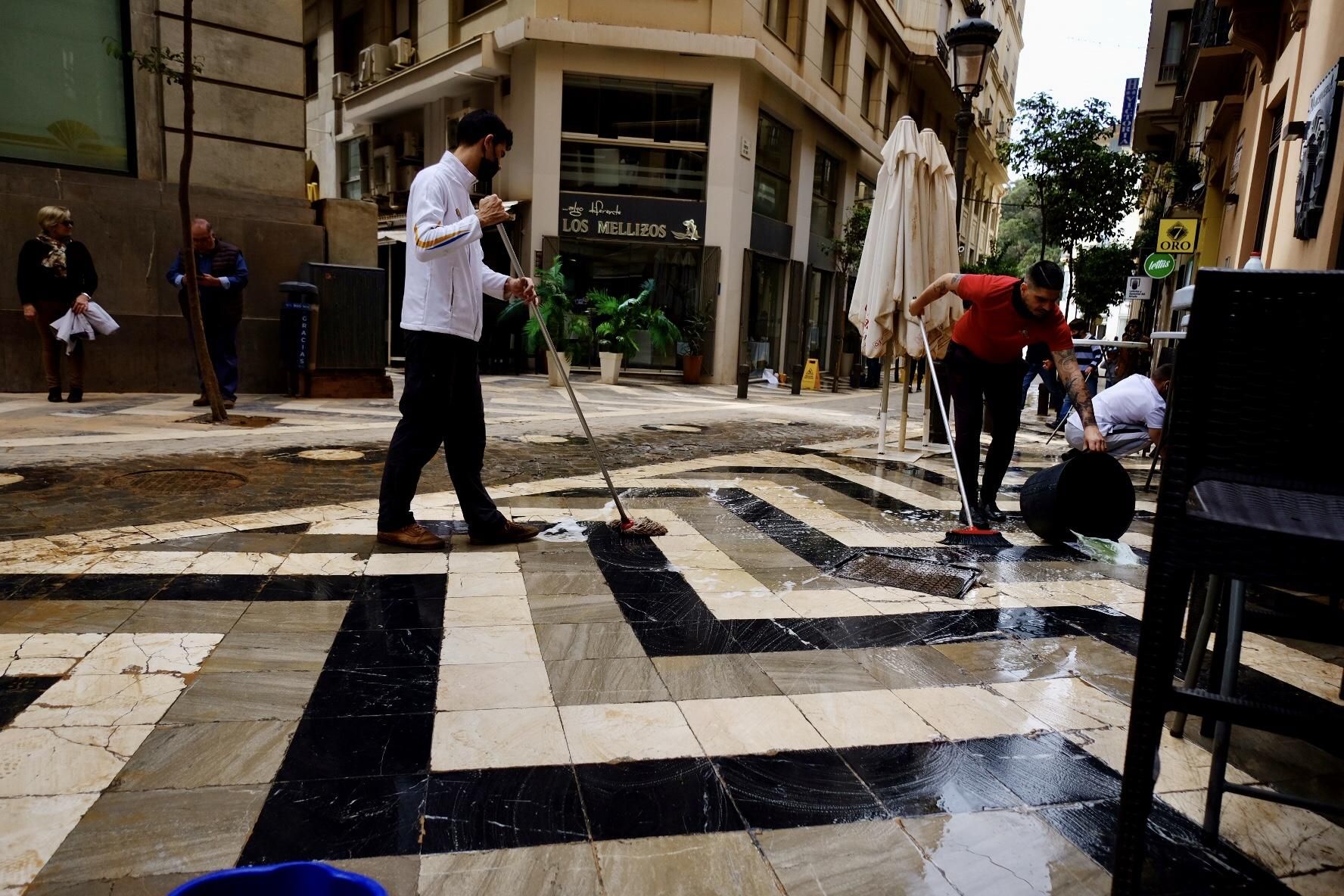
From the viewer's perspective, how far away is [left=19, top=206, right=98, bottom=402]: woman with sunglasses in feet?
26.6

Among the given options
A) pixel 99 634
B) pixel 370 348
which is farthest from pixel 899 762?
pixel 370 348

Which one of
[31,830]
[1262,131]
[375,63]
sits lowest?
[31,830]

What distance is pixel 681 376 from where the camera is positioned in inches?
705

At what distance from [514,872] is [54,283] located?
29.0 feet

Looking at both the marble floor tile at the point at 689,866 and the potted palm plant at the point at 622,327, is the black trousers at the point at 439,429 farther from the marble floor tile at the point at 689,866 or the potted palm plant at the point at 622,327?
the potted palm plant at the point at 622,327

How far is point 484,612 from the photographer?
10.4ft

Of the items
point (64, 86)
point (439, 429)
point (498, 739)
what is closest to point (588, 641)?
point (498, 739)

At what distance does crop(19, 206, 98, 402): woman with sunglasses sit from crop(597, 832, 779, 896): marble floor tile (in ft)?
28.7

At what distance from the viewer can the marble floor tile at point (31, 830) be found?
162 centimetres

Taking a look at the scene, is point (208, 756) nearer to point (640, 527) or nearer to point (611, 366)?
point (640, 527)

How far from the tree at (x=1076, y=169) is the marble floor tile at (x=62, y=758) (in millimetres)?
23470

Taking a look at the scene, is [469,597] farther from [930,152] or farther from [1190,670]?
[930,152]

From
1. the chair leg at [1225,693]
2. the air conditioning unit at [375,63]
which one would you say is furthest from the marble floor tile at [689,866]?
the air conditioning unit at [375,63]

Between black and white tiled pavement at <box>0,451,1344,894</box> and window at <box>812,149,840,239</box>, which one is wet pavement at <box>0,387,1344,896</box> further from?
window at <box>812,149,840,239</box>
